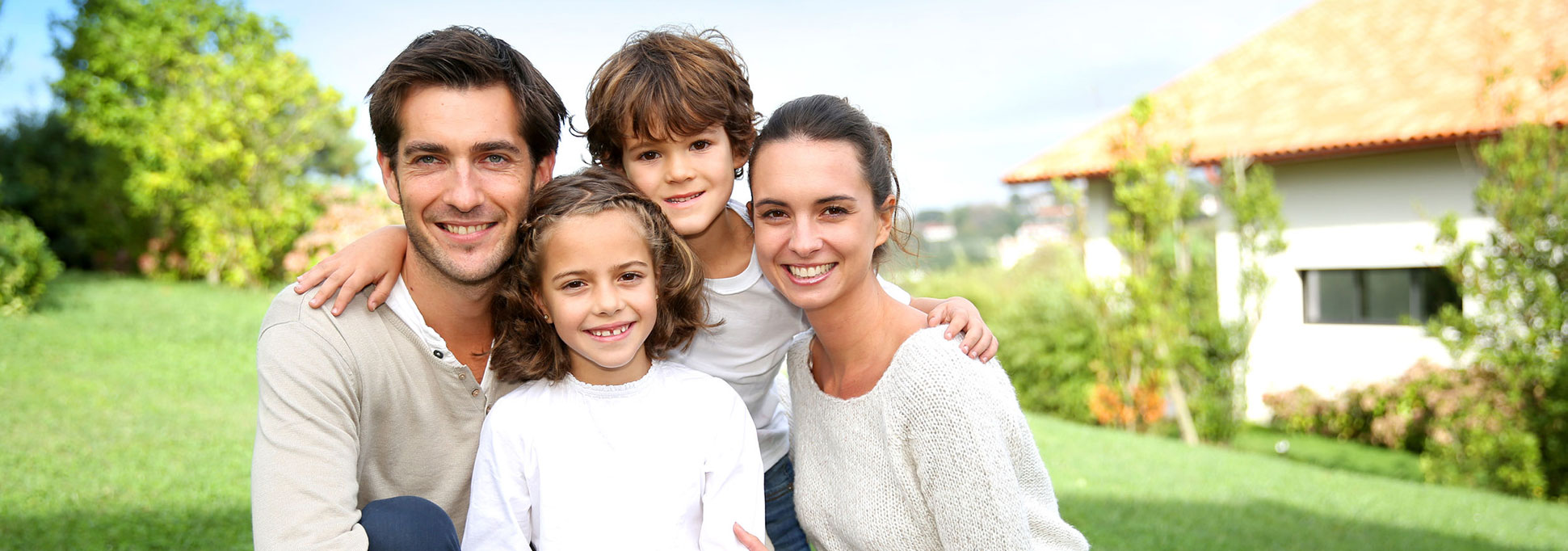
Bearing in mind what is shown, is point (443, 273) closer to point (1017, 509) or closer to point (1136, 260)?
point (1017, 509)

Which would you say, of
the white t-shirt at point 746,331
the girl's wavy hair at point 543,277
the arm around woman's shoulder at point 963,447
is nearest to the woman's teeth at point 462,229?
the girl's wavy hair at point 543,277

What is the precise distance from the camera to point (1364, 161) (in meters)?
11.6

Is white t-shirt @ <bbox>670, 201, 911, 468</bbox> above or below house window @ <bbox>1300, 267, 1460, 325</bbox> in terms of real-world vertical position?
above

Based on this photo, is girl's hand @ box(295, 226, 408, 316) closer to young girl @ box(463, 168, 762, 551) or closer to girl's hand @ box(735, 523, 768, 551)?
young girl @ box(463, 168, 762, 551)

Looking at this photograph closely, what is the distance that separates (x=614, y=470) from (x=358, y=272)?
2.73ft

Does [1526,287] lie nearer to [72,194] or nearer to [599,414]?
[599,414]

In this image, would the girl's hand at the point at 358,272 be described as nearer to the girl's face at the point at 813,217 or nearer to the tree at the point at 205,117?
the girl's face at the point at 813,217

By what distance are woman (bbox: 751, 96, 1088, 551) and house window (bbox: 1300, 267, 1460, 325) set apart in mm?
10623

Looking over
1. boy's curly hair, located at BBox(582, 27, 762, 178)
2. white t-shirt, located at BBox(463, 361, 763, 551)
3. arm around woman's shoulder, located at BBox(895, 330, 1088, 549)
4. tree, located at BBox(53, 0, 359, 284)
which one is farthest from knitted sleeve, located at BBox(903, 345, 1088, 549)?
tree, located at BBox(53, 0, 359, 284)

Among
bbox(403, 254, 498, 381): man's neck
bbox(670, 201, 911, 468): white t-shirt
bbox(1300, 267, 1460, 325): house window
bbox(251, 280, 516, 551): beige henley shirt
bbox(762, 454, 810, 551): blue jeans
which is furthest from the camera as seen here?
bbox(1300, 267, 1460, 325): house window

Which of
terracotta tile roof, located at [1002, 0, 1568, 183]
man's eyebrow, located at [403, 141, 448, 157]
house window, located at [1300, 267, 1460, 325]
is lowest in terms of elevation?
house window, located at [1300, 267, 1460, 325]

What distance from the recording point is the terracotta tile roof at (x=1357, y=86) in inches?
428

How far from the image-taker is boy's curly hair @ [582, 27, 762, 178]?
2.81 m

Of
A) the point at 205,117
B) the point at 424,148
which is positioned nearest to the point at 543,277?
the point at 424,148
